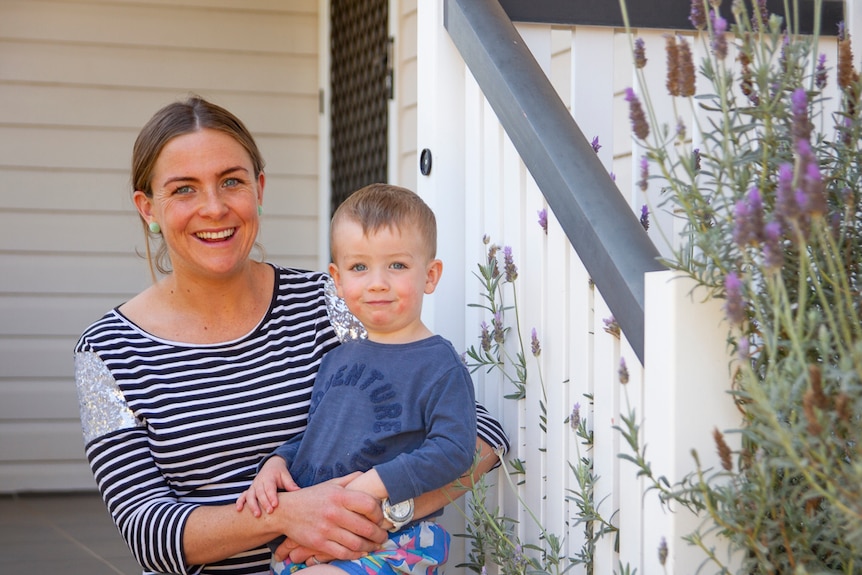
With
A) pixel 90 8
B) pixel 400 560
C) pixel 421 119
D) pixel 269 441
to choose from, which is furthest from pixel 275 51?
pixel 400 560

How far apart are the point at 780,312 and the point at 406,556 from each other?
884mm

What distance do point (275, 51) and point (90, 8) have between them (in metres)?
0.89

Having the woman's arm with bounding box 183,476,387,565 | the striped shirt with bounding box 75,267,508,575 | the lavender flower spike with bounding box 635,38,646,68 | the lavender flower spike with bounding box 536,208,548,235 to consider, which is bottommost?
the woman's arm with bounding box 183,476,387,565

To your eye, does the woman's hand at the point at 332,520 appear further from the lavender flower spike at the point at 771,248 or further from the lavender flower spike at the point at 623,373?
the lavender flower spike at the point at 771,248

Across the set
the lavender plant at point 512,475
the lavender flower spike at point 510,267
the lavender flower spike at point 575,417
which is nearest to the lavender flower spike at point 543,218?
the lavender plant at point 512,475

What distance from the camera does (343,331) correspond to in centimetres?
211

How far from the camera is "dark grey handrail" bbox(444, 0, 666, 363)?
1.46 meters

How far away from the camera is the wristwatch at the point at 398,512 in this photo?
1.72m

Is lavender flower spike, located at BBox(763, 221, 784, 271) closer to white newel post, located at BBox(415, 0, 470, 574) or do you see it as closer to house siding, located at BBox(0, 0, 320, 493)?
white newel post, located at BBox(415, 0, 470, 574)

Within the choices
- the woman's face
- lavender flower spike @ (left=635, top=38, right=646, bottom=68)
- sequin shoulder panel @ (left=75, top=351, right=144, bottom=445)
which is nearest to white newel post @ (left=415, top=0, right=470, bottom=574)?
the woman's face

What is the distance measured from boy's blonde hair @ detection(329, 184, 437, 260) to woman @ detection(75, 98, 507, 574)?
31 centimetres

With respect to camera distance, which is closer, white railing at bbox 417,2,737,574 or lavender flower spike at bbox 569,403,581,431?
white railing at bbox 417,2,737,574

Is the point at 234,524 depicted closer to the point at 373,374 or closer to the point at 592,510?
the point at 373,374

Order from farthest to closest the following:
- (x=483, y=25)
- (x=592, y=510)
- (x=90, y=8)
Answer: (x=90, y=8) < (x=483, y=25) < (x=592, y=510)
